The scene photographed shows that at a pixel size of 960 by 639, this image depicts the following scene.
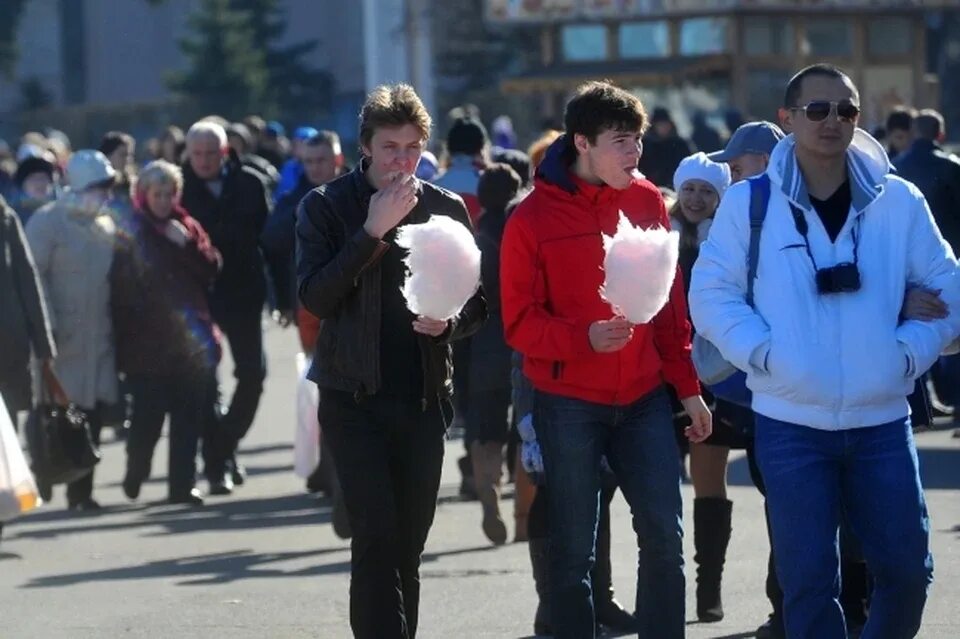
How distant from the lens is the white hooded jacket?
19.8 feet

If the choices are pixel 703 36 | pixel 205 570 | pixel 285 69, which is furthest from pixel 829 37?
pixel 285 69

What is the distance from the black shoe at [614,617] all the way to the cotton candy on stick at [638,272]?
2.07 metres

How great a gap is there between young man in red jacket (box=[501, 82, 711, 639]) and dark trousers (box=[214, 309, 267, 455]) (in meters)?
6.97

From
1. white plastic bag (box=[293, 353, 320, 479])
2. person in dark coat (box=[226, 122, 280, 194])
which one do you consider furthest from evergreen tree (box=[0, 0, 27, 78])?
white plastic bag (box=[293, 353, 320, 479])

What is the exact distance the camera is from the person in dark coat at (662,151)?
57.2ft

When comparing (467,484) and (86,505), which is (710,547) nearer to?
(467,484)

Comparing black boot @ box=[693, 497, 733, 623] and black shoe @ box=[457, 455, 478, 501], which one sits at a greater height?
black boot @ box=[693, 497, 733, 623]

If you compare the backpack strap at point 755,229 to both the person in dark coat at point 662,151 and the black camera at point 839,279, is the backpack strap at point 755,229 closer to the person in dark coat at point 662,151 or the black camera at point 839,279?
the black camera at point 839,279

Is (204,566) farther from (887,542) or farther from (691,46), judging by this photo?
(691,46)

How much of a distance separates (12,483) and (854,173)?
10.4 ft

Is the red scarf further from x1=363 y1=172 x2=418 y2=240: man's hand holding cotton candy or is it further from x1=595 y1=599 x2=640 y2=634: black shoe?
x1=363 y1=172 x2=418 y2=240: man's hand holding cotton candy

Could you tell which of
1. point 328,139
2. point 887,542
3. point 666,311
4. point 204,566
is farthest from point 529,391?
point 328,139

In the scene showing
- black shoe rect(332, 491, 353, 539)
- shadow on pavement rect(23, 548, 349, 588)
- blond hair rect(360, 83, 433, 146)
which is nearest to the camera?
blond hair rect(360, 83, 433, 146)

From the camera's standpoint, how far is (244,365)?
13.8 meters
